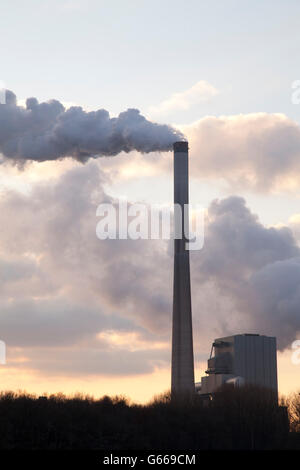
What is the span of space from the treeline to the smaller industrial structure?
331cm

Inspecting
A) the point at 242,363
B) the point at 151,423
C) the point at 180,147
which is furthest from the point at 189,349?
the point at 180,147

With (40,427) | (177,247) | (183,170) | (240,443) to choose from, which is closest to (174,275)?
(177,247)

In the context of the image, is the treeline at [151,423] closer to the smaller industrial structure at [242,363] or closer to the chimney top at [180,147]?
the smaller industrial structure at [242,363]

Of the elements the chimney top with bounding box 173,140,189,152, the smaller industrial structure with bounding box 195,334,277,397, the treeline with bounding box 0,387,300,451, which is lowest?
the treeline with bounding box 0,387,300,451

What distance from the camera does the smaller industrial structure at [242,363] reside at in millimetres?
84562

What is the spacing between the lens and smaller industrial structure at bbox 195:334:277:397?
8456cm

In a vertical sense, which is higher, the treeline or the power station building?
the power station building

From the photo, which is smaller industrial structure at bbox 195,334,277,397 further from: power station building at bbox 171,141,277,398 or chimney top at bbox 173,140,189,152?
chimney top at bbox 173,140,189,152

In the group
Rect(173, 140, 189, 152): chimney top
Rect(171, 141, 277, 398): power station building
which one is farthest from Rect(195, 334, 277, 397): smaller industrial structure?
Rect(173, 140, 189, 152): chimney top

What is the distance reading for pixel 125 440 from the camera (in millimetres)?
64562

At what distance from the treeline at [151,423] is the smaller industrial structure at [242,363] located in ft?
10.9

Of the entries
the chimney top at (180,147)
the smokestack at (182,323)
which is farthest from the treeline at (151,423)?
the chimney top at (180,147)
